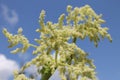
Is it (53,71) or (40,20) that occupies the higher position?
(40,20)

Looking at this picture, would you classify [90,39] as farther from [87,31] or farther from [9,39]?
[9,39]

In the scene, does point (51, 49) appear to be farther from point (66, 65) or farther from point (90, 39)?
point (90, 39)

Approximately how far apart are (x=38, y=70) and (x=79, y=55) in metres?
2.37

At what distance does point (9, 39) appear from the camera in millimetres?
23047

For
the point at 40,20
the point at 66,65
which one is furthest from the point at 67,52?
the point at 40,20

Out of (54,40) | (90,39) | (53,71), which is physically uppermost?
(90,39)

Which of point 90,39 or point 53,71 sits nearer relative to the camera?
point 53,71

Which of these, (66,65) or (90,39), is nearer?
(66,65)

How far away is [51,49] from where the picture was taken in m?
22.8

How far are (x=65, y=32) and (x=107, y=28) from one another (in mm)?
3378

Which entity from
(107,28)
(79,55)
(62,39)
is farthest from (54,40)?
(107,28)

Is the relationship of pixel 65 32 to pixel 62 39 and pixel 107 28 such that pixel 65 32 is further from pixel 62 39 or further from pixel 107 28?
pixel 107 28

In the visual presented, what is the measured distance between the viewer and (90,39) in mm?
24750

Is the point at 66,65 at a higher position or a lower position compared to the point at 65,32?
lower
